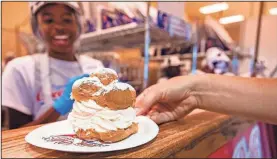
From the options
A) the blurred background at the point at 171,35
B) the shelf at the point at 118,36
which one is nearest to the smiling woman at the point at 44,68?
the blurred background at the point at 171,35

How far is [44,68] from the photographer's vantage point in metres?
1.26

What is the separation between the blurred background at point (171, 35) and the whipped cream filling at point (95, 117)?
58 centimetres

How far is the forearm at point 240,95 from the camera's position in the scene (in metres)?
0.57

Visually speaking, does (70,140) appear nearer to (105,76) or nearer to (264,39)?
(105,76)

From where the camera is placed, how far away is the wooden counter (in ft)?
1.32

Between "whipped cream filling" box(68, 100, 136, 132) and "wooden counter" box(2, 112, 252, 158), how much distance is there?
52 millimetres

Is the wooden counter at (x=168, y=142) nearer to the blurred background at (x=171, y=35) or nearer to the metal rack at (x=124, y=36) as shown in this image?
the blurred background at (x=171, y=35)

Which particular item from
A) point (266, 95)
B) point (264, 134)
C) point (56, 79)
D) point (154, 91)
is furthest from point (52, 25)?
point (264, 134)

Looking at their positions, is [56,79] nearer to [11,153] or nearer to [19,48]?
[19,48]

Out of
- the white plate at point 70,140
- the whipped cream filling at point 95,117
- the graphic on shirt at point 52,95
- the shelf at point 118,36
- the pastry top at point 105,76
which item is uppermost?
the shelf at point 118,36

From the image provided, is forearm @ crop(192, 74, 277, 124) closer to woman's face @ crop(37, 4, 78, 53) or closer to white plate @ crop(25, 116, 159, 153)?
white plate @ crop(25, 116, 159, 153)

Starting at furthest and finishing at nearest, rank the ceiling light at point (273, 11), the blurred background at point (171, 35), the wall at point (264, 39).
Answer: the blurred background at point (171, 35) < the wall at point (264, 39) < the ceiling light at point (273, 11)

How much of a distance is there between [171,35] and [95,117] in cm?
174

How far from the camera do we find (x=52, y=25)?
1.09 metres
